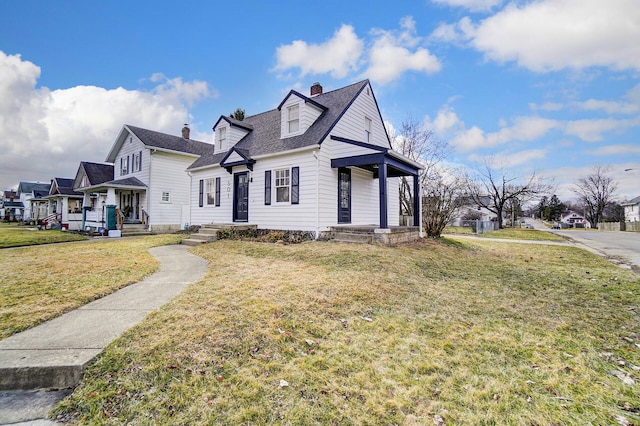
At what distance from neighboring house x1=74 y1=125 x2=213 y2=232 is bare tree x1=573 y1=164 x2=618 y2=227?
6457cm

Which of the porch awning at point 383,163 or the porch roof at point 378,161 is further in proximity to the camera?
the porch roof at point 378,161

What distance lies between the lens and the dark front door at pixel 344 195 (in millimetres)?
11797

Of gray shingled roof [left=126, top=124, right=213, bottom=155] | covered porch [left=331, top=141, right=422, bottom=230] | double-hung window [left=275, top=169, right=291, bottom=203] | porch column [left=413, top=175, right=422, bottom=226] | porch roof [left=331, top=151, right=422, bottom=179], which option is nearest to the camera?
covered porch [left=331, top=141, right=422, bottom=230]

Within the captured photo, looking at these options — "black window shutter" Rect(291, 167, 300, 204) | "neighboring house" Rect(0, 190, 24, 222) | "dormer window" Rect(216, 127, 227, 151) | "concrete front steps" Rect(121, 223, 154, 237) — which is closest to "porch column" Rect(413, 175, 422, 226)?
"black window shutter" Rect(291, 167, 300, 204)

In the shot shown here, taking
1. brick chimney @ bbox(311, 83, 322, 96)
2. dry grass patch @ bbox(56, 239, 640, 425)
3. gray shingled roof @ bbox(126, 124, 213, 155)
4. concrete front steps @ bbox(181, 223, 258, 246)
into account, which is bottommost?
dry grass patch @ bbox(56, 239, 640, 425)

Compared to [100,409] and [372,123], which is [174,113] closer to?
[372,123]

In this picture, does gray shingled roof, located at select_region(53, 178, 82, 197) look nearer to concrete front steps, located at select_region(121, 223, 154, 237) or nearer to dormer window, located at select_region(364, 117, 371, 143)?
concrete front steps, located at select_region(121, 223, 154, 237)

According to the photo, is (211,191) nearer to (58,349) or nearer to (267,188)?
(267,188)

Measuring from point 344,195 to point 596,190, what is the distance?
2421 inches

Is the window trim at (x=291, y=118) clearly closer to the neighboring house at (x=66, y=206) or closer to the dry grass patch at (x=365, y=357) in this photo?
the dry grass patch at (x=365, y=357)

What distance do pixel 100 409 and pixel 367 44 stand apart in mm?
14386

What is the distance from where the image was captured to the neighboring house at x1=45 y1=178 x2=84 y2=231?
72.0ft

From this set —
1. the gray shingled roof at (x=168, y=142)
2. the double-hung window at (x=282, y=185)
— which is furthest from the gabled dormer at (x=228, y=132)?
the gray shingled roof at (x=168, y=142)

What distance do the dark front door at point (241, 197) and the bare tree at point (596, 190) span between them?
62889 mm
